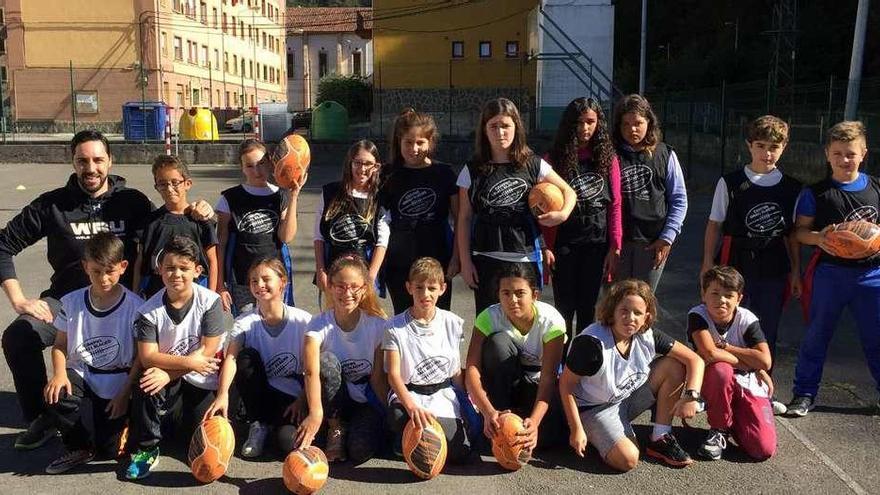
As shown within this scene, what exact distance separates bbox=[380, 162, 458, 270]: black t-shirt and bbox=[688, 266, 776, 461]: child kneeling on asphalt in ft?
5.19

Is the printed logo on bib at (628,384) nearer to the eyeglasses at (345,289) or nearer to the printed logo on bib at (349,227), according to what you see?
the eyeglasses at (345,289)

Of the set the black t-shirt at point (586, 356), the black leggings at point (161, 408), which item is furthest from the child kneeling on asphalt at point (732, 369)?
the black leggings at point (161, 408)

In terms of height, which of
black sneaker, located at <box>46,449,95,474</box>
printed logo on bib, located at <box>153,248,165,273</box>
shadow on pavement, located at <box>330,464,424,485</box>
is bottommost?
shadow on pavement, located at <box>330,464,424,485</box>

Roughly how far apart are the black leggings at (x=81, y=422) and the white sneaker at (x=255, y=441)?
0.65 meters

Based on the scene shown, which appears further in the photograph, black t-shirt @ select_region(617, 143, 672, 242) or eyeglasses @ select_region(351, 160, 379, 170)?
black t-shirt @ select_region(617, 143, 672, 242)

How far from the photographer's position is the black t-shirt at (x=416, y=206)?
4.70 meters

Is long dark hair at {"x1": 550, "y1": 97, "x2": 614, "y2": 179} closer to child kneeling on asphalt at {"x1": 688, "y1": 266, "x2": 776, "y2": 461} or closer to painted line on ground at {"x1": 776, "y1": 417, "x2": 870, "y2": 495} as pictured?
child kneeling on asphalt at {"x1": 688, "y1": 266, "x2": 776, "y2": 461}

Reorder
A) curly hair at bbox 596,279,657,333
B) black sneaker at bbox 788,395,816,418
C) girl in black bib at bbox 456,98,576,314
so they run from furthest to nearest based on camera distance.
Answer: black sneaker at bbox 788,395,816,418
girl in black bib at bbox 456,98,576,314
curly hair at bbox 596,279,657,333

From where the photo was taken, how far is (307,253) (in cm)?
951

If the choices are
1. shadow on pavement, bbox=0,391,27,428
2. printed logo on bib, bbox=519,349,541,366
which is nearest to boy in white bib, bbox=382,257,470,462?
printed logo on bib, bbox=519,349,541,366

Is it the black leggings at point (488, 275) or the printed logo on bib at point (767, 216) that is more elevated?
the printed logo on bib at point (767, 216)

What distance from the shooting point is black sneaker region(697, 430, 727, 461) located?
4.05 metres

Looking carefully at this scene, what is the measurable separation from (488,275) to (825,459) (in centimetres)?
205

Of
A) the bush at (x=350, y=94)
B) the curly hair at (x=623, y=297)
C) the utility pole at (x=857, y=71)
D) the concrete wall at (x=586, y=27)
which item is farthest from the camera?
the bush at (x=350, y=94)
